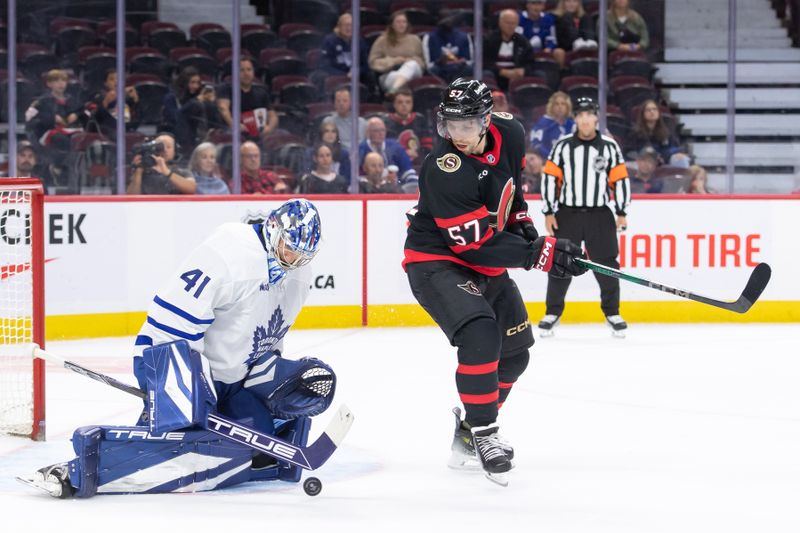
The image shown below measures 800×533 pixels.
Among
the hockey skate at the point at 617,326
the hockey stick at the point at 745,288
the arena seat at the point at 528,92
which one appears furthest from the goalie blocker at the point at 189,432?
the arena seat at the point at 528,92

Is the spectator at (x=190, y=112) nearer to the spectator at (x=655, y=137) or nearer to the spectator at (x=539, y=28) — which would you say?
the spectator at (x=539, y=28)

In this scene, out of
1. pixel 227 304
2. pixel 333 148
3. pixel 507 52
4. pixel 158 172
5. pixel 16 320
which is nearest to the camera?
pixel 227 304

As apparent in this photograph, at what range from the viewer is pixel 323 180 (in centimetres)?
750

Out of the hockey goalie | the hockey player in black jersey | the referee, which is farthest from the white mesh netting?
the referee

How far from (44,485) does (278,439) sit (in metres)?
0.59

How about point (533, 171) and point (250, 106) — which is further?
point (533, 171)

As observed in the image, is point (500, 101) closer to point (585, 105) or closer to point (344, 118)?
point (344, 118)

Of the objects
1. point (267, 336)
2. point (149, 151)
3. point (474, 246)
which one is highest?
point (149, 151)

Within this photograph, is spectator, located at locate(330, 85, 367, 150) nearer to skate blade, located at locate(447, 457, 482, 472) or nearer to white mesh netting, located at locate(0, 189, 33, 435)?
white mesh netting, located at locate(0, 189, 33, 435)

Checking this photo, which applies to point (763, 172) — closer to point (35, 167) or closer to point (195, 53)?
point (195, 53)

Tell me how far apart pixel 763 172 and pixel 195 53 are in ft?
11.2

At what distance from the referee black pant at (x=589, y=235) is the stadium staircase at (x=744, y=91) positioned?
132cm

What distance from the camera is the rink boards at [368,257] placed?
261 inches

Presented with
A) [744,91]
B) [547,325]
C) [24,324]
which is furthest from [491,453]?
[744,91]
